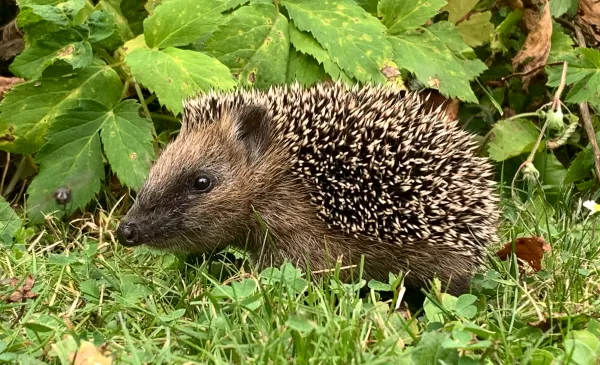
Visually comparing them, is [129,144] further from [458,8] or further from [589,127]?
[589,127]

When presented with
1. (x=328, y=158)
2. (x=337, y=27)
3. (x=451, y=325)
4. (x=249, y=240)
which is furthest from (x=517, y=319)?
(x=337, y=27)

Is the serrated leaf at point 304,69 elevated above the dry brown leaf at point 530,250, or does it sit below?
above

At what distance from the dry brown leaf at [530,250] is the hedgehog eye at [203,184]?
1.59m

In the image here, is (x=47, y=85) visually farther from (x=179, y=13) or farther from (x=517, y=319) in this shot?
(x=517, y=319)

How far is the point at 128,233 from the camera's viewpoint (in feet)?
11.8

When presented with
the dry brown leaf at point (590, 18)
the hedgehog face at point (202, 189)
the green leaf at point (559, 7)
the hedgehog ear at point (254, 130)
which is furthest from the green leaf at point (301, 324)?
the dry brown leaf at point (590, 18)

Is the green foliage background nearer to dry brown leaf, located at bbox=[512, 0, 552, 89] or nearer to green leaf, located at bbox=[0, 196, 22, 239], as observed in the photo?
green leaf, located at bbox=[0, 196, 22, 239]

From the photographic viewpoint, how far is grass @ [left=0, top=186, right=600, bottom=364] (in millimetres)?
2768

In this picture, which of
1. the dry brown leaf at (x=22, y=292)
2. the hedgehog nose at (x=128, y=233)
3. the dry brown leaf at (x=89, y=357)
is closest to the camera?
the dry brown leaf at (x=89, y=357)

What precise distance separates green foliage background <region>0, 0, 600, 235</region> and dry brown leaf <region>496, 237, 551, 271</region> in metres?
0.66

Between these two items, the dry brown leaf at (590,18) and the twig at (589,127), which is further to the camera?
the dry brown leaf at (590,18)

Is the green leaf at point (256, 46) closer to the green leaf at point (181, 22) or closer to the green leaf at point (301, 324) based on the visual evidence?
the green leaf at point (181, 22)

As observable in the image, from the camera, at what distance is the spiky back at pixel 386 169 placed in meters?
3.63

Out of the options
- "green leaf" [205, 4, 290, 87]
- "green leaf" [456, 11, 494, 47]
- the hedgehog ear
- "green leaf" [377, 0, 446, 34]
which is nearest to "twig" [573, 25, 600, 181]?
"green leaf" [456, 11, 494, 47]
